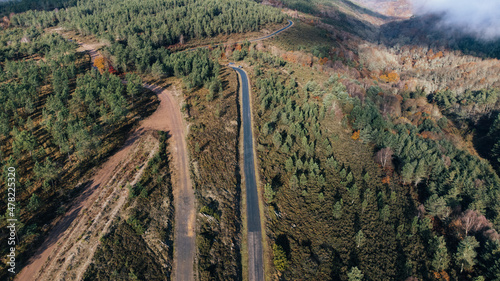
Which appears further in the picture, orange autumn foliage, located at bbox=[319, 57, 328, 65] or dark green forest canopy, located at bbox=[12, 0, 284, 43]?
dark green forest canopy, located at bbox=[12, 0, 284, 43]

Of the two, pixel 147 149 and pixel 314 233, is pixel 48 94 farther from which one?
pixel 314 233

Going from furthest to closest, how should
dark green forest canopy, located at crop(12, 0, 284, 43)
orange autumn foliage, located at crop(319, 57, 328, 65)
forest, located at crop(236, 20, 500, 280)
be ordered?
dark green forest canopy, located at crop(12, 0, 284, 43)
orange autumn foliage, located at crop(319, 57, 328, 65)
forest, located at crop(236, 20, 500, 280)

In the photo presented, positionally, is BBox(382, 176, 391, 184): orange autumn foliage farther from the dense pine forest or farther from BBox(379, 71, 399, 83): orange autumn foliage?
BBox(379, 71, 399, 83): orange autumn foliage

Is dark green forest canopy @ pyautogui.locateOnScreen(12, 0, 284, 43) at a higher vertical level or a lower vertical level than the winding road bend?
higher

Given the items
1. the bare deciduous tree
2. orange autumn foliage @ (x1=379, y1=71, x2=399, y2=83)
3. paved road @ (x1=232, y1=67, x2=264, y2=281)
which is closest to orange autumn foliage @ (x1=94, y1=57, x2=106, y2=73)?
paved road @ (x1=232, y1=67, x2=264, y2=281)

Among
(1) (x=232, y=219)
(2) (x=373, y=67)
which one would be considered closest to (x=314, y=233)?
(1) (x=232, y=219)

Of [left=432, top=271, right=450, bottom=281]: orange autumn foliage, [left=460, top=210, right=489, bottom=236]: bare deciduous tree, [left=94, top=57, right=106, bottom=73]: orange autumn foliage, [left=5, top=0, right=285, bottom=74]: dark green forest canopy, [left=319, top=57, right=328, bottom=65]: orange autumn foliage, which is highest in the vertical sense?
[left=5, top=0, right=285, bottom=74]: dark green forest canopy

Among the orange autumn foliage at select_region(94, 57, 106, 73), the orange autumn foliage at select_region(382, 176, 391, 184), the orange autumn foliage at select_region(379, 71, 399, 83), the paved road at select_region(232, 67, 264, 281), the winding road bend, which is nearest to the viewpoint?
the winding road bend

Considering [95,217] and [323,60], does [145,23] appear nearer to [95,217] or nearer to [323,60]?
[323,60]

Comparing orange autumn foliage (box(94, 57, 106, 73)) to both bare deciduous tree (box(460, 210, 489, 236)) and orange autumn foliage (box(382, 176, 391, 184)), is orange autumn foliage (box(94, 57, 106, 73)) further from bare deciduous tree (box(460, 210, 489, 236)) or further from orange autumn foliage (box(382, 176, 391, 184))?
bare deciduous tree (box(460, 210, 489, 236))
